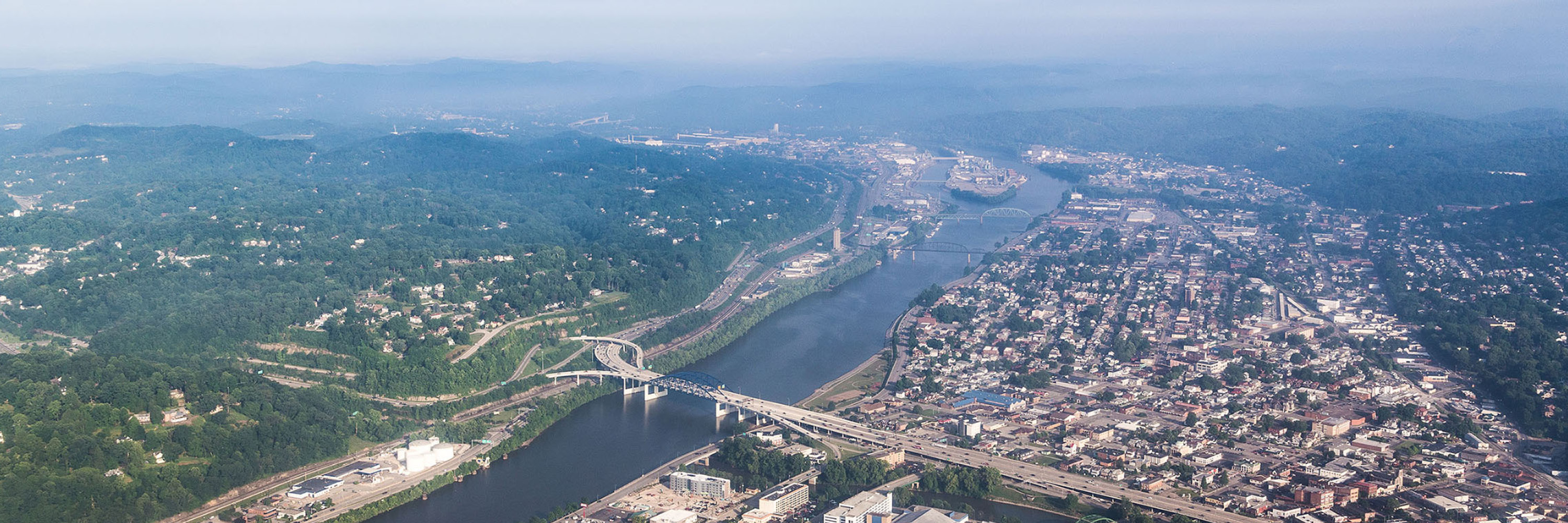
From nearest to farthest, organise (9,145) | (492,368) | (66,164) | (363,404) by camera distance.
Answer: (363,404) < (492,368) < (66,164) < (9,145)

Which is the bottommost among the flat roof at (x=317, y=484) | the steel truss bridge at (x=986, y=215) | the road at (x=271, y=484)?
the steel truss bridge at (x=986, y=215)

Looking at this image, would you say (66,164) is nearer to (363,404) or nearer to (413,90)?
(363,404)

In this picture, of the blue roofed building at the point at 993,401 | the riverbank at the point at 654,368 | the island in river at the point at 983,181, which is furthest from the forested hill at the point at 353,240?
the blue roofed building at the point at 993,401

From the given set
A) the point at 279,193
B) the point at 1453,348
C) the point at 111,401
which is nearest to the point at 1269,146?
the point at 1453,348

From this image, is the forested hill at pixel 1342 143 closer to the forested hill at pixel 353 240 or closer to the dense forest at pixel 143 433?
the forested hill at pixel 353 240

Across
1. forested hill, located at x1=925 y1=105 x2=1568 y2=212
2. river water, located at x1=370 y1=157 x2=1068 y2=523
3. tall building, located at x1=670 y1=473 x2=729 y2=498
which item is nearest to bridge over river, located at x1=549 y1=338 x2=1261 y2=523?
river water, located at x1=370 y1=157 x2=1068 y2=523

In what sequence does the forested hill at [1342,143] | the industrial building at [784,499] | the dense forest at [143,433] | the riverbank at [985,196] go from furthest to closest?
the riverbank at [985,196] → the forested hill at [1342,143] → the industrial building at [784,499] → the dense forest at [143,433]

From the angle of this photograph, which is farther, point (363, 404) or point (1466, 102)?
point (1466, 102)
